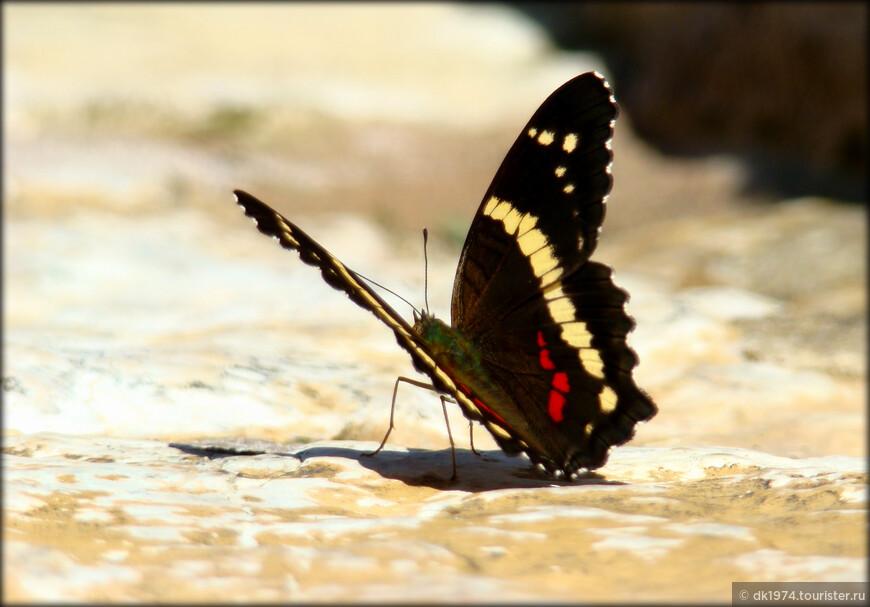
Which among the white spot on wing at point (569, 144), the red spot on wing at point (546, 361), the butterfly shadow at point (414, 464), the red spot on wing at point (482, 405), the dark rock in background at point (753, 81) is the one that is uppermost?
the dark rock in background at point (753, 81)

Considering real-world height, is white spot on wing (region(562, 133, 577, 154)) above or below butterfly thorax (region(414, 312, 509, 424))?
above

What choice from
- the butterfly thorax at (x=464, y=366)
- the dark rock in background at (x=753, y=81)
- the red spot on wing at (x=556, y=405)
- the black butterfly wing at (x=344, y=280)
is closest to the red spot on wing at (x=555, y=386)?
the red spot on wing at (x=556, y=405)

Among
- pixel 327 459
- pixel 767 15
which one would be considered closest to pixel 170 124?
pixel 767 15

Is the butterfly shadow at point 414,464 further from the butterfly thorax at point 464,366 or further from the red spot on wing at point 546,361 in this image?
the red spot on wing at point 546,361

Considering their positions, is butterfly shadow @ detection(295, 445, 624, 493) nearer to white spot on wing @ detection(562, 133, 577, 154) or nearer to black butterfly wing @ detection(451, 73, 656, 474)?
black butterfly wing @ detection(451, 73, 656, 474)

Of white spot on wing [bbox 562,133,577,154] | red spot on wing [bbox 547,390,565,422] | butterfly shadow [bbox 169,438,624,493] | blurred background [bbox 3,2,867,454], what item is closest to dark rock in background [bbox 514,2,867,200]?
blurred background [bbox 3,2,867,454]

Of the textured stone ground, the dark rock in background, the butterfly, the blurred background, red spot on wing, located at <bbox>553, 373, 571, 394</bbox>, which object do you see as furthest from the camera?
the dark rock in background

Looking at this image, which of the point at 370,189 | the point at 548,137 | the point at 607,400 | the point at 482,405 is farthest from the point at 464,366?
the point at 370,189
